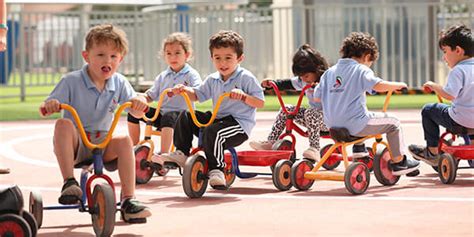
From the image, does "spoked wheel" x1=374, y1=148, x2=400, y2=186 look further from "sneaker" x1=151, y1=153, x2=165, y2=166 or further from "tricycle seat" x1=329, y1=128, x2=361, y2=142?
"sneaker" x1=151, y1=153, x2=165, y2=166

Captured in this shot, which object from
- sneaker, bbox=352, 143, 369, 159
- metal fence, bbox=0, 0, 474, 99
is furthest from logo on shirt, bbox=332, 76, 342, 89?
metal fence, bbox=0, 0, 474, 99

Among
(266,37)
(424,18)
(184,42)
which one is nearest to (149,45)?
(266,37)

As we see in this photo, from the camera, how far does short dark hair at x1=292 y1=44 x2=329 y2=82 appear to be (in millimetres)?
9961

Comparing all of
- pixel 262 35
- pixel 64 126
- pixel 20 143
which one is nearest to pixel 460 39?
pixel 64 126

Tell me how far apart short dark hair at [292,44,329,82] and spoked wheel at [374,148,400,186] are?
106cm

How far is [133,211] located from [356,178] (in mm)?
2242

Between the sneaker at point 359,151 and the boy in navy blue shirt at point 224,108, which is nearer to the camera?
the boy in navy blue shirt at point 224,108

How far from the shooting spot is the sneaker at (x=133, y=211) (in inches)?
271

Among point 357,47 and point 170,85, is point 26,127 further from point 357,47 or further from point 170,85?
point 357,47

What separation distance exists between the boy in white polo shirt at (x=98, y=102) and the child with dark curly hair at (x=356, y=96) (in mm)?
2171

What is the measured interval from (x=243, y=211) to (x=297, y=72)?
8.22 feet

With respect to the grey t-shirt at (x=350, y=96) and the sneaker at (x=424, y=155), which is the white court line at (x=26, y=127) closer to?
the sneaker at (x=424, y=155)

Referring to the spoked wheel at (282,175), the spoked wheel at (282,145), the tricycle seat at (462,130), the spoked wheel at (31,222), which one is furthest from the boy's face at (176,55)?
the spoked wheel at (31,222)

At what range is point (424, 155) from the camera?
32.0ft
